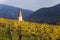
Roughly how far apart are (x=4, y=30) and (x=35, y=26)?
3.58 m

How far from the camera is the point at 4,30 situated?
2791 cm

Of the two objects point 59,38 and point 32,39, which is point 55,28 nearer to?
point 59,38

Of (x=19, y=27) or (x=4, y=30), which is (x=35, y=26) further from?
(x=4, y=30)

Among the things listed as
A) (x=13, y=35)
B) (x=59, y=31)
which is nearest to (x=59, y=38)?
(x=59, y=31)

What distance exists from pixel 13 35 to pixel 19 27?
116 centimetres

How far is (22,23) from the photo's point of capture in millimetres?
28641

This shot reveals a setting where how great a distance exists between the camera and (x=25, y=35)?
90.7 ft

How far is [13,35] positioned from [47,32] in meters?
3.87

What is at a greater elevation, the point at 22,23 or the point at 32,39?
the point at 22,23

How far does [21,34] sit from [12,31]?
1094 millimetres

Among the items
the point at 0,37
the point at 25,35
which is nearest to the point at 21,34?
the point at 25,35

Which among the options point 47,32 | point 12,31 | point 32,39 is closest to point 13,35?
point 12,31

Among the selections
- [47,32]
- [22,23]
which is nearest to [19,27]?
[22,23]

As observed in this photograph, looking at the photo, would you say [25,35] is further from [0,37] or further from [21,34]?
[0,37]
